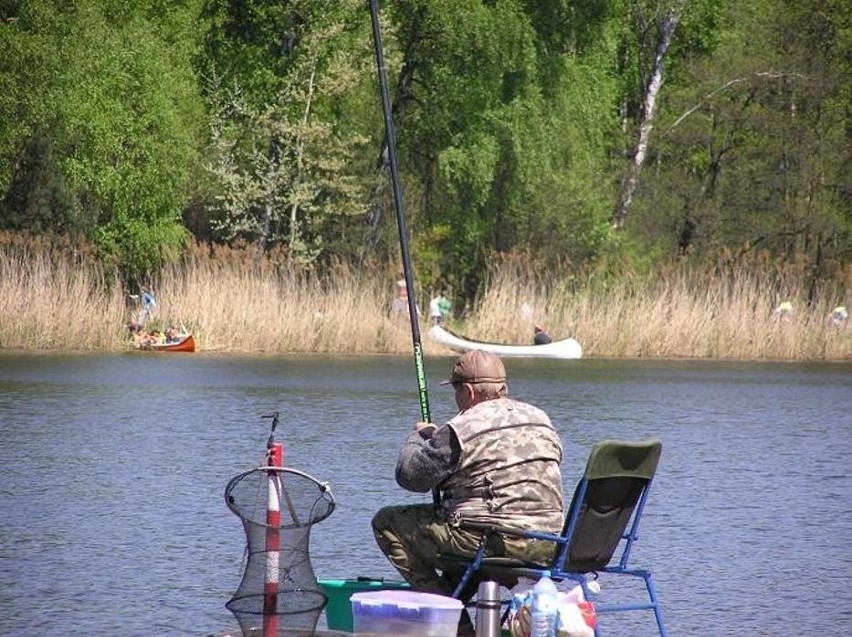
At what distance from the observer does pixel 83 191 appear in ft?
162

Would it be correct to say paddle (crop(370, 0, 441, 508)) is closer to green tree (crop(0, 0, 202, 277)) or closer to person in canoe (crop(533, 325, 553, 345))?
person in canoe (crop(533, 325, 553, 345))

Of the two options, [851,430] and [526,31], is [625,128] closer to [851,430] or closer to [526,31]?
[526,31]

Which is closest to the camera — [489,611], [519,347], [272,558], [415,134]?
[489,611]

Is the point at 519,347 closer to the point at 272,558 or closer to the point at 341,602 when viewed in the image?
the point at 341,602

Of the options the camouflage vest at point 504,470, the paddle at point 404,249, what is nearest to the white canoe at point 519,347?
the paddle at point 404,249

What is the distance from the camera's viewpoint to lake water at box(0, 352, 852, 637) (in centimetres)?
1129

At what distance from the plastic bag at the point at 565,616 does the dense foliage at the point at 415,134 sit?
35.4 m

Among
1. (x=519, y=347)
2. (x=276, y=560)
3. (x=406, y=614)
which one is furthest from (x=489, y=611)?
(x=519, y=347)

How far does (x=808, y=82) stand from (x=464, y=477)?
5060 cm

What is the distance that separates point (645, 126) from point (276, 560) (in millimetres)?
50481

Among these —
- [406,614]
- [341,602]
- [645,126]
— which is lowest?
[341,602]

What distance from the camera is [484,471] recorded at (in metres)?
8.77

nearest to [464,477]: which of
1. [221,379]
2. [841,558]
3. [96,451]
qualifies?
[841,558]

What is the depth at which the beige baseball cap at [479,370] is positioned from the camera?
889 cm
